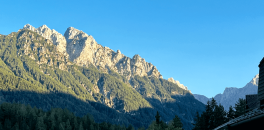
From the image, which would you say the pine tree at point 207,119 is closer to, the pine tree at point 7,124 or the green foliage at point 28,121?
the green foliage at point 28,121

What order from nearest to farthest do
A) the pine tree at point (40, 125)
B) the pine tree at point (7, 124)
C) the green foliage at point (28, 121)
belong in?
the pine tree at point (7, 124) → the pine tree at point (40, 125) → the green foliage at point (28, 121)

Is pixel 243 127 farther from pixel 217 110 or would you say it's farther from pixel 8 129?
pixel 8 129

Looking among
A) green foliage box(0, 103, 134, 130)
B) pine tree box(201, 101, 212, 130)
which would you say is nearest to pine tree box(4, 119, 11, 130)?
green foliage box(0, 103, 134, 130)

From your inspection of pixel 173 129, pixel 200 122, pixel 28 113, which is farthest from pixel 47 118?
pixel 200 122

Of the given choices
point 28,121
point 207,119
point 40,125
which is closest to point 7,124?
point 28,121

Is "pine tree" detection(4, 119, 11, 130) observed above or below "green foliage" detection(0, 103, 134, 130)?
below

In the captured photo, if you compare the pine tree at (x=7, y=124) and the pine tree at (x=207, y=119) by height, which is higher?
the pine tree at (x=207, y=119)

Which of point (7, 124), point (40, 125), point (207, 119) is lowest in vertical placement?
point (7, 124)

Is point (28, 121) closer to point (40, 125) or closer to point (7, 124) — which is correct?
point (7, 124)

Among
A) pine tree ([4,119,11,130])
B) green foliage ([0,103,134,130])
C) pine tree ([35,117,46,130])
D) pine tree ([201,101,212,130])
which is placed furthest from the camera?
green foliage ([0,103,134,130])

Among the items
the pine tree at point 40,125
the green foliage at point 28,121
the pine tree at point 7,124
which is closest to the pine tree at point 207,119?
the green foliage at point 28,121

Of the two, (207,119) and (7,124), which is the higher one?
(207,119)

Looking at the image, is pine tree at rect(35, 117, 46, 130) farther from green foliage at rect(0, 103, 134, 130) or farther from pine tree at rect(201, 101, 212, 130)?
pine tree at rect(201, 101, 212, 130)

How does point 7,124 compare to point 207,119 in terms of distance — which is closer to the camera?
point 207,119
